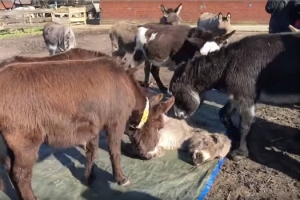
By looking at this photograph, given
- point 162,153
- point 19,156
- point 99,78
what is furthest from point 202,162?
point 19,156

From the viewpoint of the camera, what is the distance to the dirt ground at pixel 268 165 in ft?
12.6

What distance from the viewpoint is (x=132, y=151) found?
179 inches

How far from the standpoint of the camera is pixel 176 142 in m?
4.69

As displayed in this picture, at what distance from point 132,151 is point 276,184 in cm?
172

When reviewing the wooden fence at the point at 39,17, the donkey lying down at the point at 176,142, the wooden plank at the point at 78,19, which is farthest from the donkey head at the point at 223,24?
the wooden plank at the point at 78,19

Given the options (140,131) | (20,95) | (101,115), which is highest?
(20,95)

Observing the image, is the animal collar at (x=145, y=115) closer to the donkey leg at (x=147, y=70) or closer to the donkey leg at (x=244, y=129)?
the donkey leg at (x=244, y=129)

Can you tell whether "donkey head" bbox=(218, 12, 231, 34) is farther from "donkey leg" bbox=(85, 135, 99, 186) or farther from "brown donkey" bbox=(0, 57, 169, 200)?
"donkey leg" bbox=(85, 135, 99, 186)

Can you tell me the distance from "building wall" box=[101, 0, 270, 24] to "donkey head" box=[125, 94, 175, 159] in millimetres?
16186

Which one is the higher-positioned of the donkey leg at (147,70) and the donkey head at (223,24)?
the donkey head at (223,24)

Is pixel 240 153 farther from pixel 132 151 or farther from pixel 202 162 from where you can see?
pixel 132 151

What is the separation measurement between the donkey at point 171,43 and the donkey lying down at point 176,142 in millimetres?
1682

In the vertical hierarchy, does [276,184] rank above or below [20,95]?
below

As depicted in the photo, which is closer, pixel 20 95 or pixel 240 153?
pixel 20 95
